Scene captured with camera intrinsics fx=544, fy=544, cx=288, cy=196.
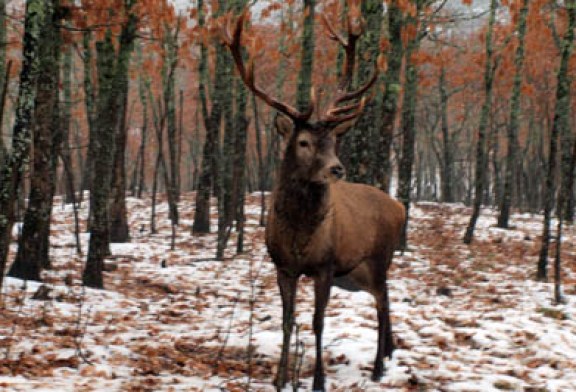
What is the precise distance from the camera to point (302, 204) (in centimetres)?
504

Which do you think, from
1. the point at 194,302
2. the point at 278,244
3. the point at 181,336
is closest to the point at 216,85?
the point at 194,302

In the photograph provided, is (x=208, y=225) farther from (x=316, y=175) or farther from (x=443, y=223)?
(x=316, y=175)

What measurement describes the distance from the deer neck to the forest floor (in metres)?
0.89

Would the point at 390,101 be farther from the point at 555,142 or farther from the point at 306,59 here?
the point at 555,142

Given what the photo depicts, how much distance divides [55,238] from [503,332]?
11671 mm

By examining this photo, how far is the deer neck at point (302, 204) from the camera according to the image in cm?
502

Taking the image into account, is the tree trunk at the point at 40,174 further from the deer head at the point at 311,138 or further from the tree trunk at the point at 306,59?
the tree trunk at the point at 306,59

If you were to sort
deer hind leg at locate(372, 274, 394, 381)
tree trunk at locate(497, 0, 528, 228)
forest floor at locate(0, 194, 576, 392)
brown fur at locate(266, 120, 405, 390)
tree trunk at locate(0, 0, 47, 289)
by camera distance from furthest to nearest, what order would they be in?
1. tree trunk at locate(497, 0, 528, 228)
2. tree trunk at locate(0, 0, 47, 289)
3. deer hind leg at locate(372, 274, 394, 381)
4. forest floor at locate(0, 194, 576, 392)
5. brown fur at locate(266, 120, 405, 390)

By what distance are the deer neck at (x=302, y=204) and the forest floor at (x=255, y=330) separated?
888 millimetres

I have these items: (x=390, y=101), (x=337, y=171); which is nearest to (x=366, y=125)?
(x=390, y=101)

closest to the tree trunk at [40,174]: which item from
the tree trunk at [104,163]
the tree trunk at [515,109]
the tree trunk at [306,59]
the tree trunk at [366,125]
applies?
the tree trunk at [104,163]

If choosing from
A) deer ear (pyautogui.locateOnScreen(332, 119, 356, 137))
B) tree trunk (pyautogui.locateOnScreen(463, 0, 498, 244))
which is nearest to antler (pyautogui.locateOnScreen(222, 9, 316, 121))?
deer ear (pyautogui.locateOnScreen(332, 119, 356, 137))

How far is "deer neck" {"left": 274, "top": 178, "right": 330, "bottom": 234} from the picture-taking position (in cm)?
502

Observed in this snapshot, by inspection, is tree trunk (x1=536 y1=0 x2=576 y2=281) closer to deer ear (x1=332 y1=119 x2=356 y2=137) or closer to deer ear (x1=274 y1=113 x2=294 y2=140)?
deer ear (x1=332 y1=119 x2=356 y2=137)
